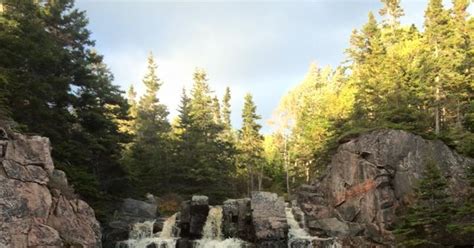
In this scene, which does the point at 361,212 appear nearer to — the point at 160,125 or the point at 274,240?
the point at 274,240

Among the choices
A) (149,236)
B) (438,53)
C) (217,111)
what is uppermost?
(217,111)

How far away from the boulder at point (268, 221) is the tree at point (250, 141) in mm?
22400

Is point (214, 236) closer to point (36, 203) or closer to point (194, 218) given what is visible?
point (194, 218)

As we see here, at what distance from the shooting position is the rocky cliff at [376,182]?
91.0ft

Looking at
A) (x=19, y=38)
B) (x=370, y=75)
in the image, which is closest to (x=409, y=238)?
(x=370, y=75)

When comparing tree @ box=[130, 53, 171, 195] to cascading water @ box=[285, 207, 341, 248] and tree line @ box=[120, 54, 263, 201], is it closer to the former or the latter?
tree line @ box=[120, 54, 263, 201]

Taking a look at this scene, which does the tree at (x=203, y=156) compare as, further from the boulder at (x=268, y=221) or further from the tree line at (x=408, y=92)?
the boulder at (x=268, y=221)

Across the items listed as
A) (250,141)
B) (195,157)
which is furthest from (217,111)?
(195,157)

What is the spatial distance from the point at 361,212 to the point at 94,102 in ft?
71.7

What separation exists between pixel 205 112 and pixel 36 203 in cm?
2989

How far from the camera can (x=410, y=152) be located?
2892cm

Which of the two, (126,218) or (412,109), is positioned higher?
(412,109)

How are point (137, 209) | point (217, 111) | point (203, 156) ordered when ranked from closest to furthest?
point (137, 209), point (203, 156), point (217, 111)

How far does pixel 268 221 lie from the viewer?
1115 inches
